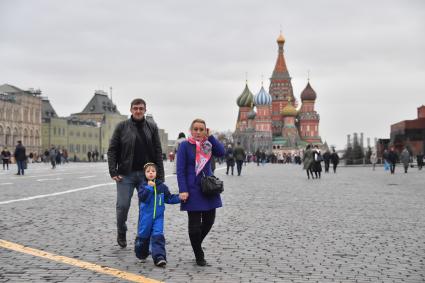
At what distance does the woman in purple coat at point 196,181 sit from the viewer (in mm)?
7289

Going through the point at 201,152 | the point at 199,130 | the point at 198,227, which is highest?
the point at 199,130

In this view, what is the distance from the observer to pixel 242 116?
15550 cm

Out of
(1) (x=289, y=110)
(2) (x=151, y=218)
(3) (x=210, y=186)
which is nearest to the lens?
(3) (x=210, y=186)

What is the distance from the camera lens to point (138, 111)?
27.0 feet

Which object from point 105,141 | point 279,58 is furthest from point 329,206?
point 279,58

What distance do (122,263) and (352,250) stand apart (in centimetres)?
281

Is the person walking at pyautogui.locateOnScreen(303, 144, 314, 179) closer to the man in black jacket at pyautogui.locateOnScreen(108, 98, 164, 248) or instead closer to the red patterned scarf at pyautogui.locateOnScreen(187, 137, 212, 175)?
the man in black jacket at pyautogui.locateOnScreen(108, 98, 164, 248)

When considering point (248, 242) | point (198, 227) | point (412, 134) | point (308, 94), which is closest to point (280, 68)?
point (308, 94)

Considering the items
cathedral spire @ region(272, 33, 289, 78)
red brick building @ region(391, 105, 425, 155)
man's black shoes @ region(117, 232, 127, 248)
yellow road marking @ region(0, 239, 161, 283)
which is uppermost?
cathedral spire @ region(272, 33, 289, 78)

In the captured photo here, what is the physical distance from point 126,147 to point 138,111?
46 centimetres

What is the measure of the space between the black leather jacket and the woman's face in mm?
918

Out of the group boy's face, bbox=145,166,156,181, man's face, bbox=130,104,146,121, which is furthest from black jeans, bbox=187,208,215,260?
man's face, bbox=130,104,146,121

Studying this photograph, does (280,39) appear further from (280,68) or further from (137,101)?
(137,101)

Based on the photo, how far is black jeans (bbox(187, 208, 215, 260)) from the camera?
287 inches
